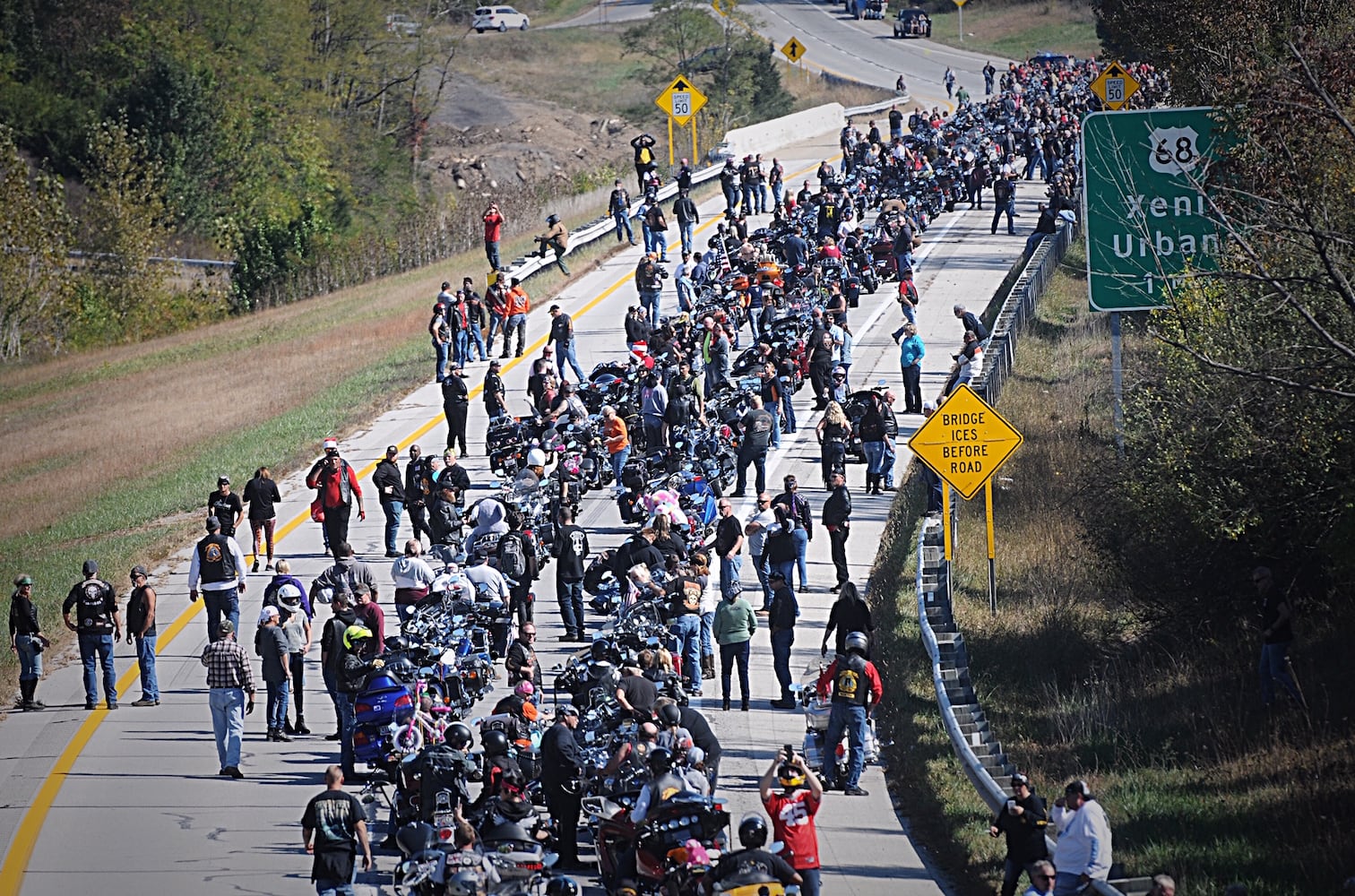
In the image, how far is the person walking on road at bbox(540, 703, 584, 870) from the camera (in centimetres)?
1426

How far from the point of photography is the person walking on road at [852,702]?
1564 cm

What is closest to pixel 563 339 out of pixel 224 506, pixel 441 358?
pixel 441 358

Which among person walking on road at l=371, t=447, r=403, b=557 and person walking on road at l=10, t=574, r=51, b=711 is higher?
person walking on road at l=371, t=447, r=403, b=557

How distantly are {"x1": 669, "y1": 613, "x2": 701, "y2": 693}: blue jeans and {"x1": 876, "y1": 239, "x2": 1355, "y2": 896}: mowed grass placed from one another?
2.14 meters

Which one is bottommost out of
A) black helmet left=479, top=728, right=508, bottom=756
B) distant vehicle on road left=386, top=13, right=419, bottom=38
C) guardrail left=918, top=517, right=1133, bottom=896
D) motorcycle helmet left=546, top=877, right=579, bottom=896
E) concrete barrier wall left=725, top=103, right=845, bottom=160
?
guardrail left=918, top=517, right=1133, bottom=896

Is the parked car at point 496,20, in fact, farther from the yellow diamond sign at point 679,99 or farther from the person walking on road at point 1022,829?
the person walking on road at point 1022,829

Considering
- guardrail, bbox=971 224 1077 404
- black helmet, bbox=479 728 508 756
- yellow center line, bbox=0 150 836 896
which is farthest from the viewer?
guardrail, bbox=971 224 1077 404

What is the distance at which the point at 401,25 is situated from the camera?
94.7 meters

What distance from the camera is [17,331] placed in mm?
63312

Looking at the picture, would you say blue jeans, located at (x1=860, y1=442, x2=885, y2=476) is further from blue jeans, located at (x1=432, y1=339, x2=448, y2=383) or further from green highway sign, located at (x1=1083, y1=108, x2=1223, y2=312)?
blue jeans, located at (x1=432, y1=339, x2=448, y2=383)

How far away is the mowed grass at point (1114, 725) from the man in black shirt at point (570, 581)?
367 cm

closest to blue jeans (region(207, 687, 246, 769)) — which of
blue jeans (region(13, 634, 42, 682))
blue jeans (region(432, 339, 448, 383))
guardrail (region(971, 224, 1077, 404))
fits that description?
blue jeans (region(13, 634, 42, 682))

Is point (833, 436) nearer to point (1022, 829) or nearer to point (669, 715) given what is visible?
point (669, 715)

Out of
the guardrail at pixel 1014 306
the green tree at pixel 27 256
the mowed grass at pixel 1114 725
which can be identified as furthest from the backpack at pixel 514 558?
the green tree at pixel 27 256
